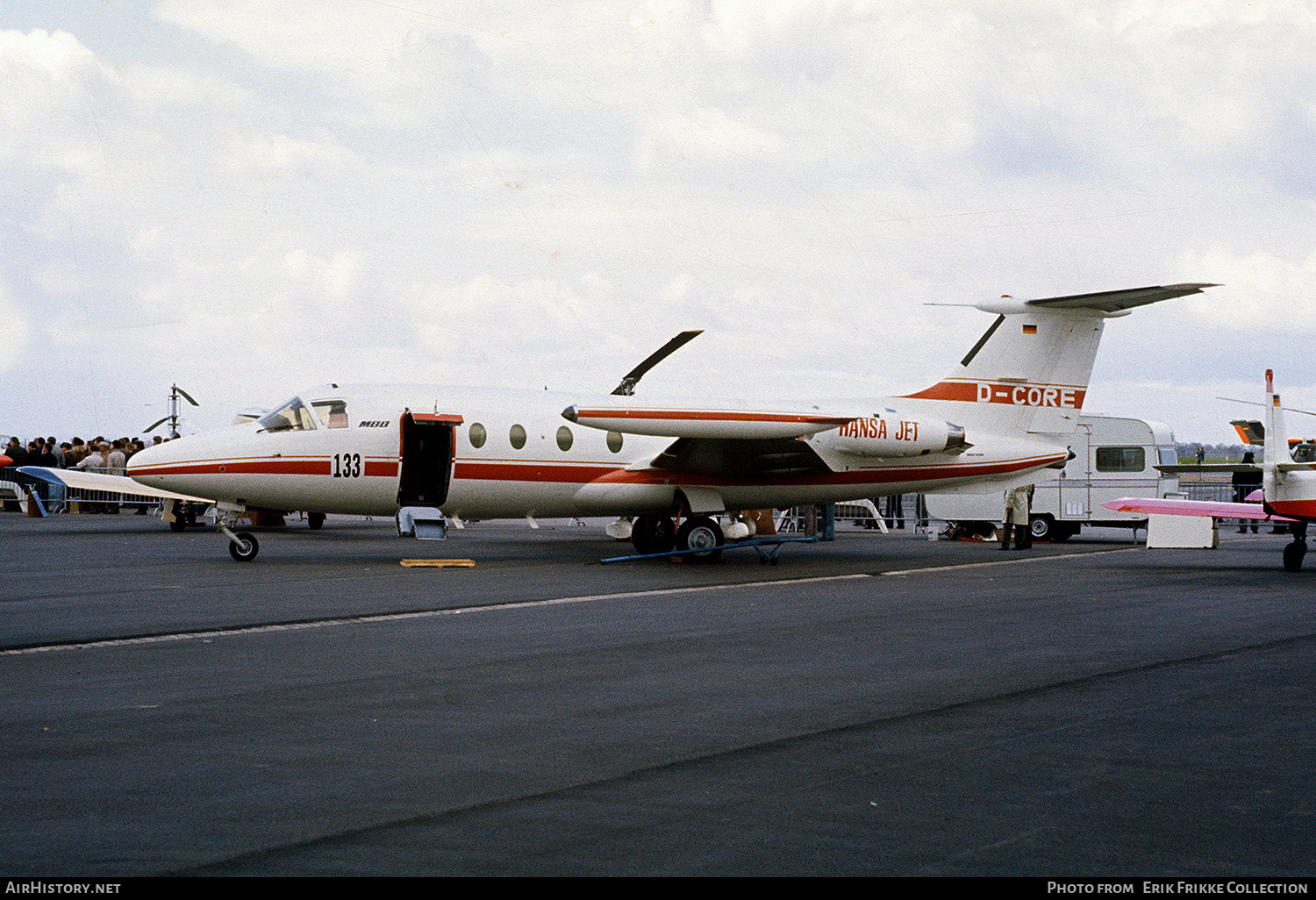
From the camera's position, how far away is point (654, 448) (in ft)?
76.0

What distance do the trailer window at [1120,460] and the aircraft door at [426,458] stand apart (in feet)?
53.1

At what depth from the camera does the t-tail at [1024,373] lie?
76.0ft

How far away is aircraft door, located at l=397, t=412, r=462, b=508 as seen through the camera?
70.2 ft

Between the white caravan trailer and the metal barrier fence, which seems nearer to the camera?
the white caravan trailer

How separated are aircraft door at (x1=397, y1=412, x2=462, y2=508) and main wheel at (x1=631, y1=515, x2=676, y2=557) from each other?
4.03m

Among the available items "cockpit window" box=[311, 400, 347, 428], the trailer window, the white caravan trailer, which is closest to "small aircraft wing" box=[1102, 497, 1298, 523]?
the white caravan trailer

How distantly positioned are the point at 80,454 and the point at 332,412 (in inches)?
935

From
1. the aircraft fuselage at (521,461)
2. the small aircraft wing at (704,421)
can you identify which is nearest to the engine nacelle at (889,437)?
the aircraft fuselage at (521,461)

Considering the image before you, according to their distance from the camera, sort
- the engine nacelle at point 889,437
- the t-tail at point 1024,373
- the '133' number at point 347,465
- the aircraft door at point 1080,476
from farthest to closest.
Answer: the aircraft door at point 1080,476 < the t-tail at point 1024,373 < the engine nacelle at point 889,437 < the '133' number at point 347,465

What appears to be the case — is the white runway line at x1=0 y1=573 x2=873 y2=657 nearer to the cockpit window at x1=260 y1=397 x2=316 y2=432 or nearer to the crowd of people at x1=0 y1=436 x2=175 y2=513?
the cockpit window at x1=260 y1=397 x2=316 y2=432

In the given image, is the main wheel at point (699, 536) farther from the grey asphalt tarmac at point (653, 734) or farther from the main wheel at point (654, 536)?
the grey asphalt tarmac at point (653, 734)

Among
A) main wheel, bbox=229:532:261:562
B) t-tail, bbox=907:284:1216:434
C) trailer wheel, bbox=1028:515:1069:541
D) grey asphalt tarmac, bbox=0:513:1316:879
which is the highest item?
t-tail, bbox=907:284:1216:434

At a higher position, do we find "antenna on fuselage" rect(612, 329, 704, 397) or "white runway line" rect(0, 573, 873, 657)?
"antenna on fuselage" rect(612, 329, 704, 397)

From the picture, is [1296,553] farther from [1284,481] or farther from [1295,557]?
[1284,481]
